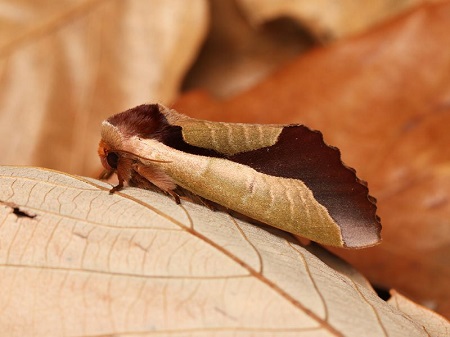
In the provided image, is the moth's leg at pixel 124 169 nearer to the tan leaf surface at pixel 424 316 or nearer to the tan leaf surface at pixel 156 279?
the tan leaf surface at pixel 156 279

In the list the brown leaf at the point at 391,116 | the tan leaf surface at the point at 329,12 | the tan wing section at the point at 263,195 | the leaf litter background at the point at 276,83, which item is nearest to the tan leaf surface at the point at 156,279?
the tan wing section at the point at 263,195

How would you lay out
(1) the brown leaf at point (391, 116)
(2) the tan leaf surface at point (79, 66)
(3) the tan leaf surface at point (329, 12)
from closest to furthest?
(1) the brown leaf at point (391, 116), (2) the tan leaf surface at point (79, 66), (3) the tan leaf surface at point (329, 12)

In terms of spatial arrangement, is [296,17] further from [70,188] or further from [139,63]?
[70,188]

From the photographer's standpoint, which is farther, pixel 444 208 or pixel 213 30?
pixel 213 30

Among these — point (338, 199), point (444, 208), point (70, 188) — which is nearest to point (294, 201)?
point (338, 199)

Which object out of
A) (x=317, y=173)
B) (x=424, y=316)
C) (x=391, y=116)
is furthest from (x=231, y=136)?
(x=391, y=116)

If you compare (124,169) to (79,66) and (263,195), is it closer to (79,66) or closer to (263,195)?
(263,195)

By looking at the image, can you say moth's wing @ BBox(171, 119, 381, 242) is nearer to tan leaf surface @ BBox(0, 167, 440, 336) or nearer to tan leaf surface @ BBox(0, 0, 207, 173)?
tan leaf surface @ BBox(0, 167, 440, 336)
